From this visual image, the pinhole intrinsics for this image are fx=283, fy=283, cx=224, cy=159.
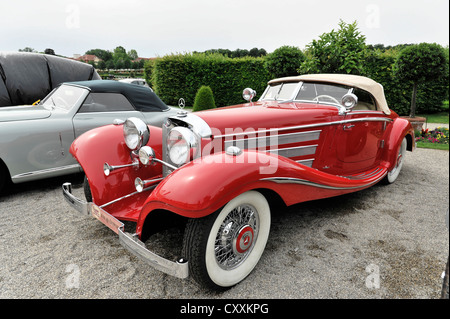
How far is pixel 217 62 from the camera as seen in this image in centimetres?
1395

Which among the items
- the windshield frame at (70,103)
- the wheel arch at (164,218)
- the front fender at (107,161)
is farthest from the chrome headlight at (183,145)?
the windshield frame at (70,103)

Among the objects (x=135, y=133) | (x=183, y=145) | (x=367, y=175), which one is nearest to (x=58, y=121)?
(x=135, y=133)

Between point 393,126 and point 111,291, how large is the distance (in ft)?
13.5

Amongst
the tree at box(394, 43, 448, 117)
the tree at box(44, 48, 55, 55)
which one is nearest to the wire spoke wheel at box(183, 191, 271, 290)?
the tree at box(44, 48, 55, 55)

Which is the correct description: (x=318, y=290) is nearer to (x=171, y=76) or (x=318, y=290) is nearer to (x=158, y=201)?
(x=158, y=201)

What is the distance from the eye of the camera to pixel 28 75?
6.22m

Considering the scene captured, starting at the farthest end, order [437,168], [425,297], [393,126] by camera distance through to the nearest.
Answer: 1. [437,168]
2. [393,126]
3. [425,297]

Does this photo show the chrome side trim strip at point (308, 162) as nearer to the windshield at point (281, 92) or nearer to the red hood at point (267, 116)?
the red hood at point (267, 116)

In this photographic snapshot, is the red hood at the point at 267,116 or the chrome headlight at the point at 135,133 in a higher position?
the red hood at the point at 267,116

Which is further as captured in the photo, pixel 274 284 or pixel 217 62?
pixel 217 62

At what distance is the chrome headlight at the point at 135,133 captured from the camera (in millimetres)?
2602

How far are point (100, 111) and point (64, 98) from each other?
627 millimetres

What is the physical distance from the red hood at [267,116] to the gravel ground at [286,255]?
1099 mm
